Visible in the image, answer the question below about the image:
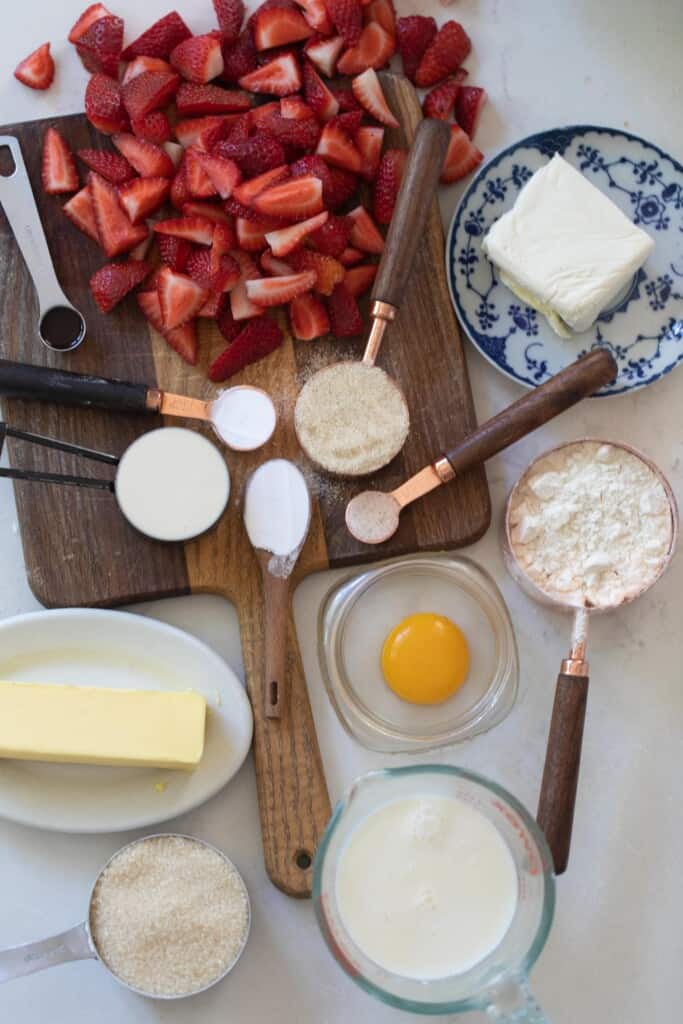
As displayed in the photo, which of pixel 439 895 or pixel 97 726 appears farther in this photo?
pixel 97 726

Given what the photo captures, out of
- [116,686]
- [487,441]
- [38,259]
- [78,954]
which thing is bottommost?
[78,954]

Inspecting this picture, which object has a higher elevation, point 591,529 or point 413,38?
point 413,38

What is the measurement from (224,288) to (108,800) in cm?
85

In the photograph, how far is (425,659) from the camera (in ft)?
5.70

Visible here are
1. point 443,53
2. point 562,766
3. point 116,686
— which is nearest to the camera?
point 562,766

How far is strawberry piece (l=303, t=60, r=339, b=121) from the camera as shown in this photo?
5.86ft

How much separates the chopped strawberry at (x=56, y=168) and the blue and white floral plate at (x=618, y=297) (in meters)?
0.65

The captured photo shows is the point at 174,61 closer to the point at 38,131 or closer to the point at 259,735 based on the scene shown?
the point at 38,131

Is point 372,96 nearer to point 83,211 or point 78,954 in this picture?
point 83,211

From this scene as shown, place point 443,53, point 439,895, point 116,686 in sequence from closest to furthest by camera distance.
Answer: point 439,895
point 116,686
point 443,53

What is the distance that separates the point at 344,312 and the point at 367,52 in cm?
46

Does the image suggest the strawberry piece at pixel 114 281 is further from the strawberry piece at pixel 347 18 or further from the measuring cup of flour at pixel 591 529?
the measuring cup of flour at pixel 591 529

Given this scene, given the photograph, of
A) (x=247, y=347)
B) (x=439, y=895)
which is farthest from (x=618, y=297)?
(x=439, y=895)

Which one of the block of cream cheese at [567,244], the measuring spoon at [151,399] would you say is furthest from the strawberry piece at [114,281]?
the block of cream cheese at [567,244]
